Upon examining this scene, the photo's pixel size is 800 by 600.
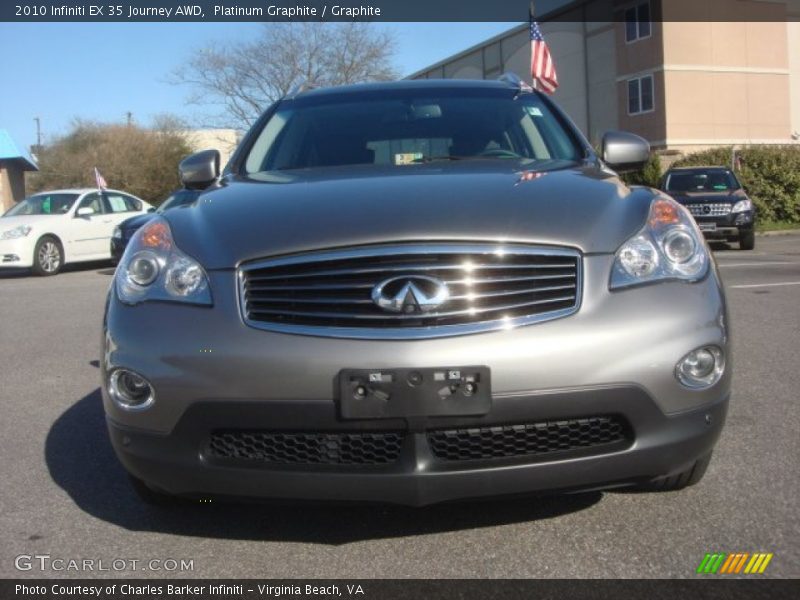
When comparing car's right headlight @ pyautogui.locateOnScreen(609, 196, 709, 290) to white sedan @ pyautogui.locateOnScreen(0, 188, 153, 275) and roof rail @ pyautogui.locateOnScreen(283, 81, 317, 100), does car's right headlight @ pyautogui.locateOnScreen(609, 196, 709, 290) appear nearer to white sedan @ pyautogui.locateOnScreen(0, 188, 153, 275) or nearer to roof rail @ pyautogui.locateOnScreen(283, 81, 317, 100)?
roof rail @ pyautogui.locateOnScreen(283, 81, 317, 100)

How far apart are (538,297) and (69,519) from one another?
1.85 m

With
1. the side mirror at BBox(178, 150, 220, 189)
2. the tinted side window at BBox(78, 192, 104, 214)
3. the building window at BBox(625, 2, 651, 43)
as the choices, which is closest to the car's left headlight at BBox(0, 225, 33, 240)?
the tinted side window at BBox(78, 192, 104, 214)

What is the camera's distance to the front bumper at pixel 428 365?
2428mm

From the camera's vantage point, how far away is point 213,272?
8.70ft

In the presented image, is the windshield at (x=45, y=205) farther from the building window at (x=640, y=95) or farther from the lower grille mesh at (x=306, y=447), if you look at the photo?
the building window at (x=640, y=95)

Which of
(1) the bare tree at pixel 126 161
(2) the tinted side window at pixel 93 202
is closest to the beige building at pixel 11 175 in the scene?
(1) the bare tree at pixel 126 161

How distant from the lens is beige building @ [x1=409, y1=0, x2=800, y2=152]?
117 ft

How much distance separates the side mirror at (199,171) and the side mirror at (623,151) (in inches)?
70.9

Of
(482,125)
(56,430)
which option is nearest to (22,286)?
(56,430)

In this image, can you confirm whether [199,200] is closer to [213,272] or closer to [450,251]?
[213,272]

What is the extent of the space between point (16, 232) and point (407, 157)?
12900 mm

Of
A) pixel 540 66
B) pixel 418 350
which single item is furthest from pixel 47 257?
pixel 418 350

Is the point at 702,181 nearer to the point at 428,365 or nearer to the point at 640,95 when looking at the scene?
the point at 428,365

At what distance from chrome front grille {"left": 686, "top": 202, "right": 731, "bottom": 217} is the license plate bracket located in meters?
15.4
